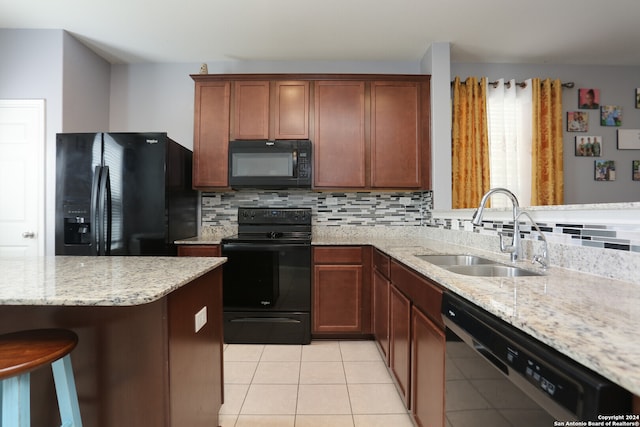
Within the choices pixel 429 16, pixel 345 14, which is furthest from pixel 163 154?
pixel 429 16

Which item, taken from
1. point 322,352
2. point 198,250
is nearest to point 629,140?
point 322,352

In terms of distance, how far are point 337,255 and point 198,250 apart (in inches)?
46.9

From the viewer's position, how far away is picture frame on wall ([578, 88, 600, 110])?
9.82 ft

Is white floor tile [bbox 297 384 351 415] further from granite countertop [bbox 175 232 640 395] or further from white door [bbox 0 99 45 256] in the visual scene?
white door [bbox 0 99 45 256]

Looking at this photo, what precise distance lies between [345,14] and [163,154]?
1.79 metres

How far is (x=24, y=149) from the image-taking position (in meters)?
2.48

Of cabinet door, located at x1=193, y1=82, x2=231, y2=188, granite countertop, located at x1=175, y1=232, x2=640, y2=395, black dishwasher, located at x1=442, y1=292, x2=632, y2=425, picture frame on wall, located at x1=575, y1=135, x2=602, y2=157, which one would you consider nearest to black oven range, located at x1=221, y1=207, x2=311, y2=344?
cabinet door, located at x1=193, y1=82, x2=231, y2=188

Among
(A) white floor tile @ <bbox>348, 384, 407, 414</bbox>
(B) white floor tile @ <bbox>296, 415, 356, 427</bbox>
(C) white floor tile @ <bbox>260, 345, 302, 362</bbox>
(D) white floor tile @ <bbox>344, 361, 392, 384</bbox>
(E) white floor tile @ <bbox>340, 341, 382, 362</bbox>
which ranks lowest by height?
(B) white floor tile @ <bbox>296, 415, 356, 427</bbox>

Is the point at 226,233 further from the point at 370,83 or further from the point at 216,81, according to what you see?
the point at 370,83

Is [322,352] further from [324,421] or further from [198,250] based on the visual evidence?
[198,250]

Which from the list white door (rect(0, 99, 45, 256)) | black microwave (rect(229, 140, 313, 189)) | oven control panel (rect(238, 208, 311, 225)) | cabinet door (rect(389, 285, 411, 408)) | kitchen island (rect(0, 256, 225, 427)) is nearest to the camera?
kitchen island (rect(0, 256, 225, 427))

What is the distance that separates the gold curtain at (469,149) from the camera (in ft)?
9.24

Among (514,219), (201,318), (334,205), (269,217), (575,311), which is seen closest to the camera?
(575,311)

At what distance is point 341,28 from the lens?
2461 millimetres
